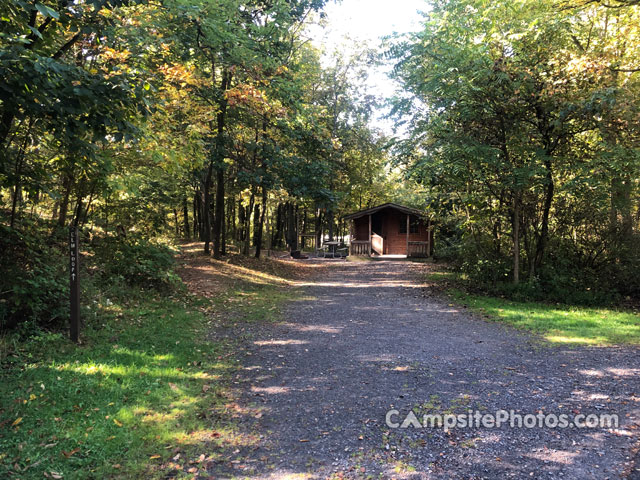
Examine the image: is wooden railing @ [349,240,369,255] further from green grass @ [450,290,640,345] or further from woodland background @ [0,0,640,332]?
green grass @ [450,290,640,345]

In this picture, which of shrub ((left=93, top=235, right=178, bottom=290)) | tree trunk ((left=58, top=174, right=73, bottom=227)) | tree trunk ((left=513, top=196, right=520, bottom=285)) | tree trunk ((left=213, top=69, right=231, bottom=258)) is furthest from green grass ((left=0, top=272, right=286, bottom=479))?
tree trunk ((left=513, top=196, right=520, bottom=285))

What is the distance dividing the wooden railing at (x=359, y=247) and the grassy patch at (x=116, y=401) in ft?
67.9

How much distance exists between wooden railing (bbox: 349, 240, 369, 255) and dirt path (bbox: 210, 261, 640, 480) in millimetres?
18922

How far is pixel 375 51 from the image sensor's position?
2761cm

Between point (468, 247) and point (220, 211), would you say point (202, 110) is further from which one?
point (468, 247)

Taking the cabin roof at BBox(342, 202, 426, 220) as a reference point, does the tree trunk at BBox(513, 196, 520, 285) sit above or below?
below

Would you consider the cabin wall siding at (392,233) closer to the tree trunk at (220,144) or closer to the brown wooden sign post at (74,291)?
the tree trunk at (220,144)

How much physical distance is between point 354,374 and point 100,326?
4.02 m

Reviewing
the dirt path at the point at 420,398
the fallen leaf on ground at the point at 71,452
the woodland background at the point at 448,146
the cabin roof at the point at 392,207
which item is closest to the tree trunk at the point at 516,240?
the woodland background at the point at 448,146

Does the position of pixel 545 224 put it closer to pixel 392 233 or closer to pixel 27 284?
pixel 27 284

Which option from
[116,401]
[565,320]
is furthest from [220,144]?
[565,320]

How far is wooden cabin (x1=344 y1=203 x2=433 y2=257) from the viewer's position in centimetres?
2634

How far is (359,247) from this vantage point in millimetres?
27375

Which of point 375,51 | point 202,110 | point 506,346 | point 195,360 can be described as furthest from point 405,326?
point 375,51
